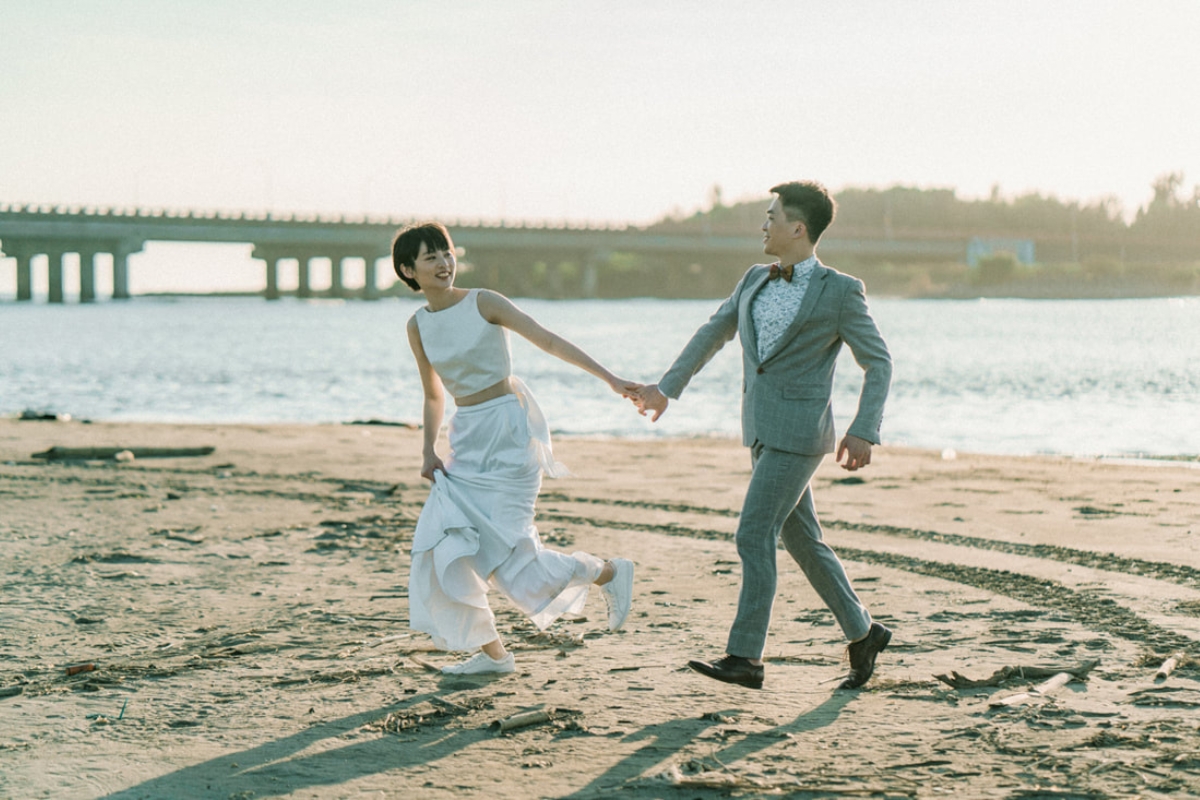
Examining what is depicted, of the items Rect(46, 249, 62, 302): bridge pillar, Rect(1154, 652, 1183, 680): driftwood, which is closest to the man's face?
Rect(1154, 652, 1183, 680): driftwood

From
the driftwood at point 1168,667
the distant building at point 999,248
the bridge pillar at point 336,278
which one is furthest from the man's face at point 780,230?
the distant building at point 999,248

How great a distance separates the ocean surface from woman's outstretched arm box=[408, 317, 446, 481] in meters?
14.8

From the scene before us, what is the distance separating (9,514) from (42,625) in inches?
157

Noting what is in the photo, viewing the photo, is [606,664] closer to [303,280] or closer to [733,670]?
[733,670]

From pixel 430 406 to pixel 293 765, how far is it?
66.1 inches

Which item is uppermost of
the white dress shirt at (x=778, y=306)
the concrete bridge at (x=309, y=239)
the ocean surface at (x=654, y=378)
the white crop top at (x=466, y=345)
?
the concrete bridge at (x=309, y=239)

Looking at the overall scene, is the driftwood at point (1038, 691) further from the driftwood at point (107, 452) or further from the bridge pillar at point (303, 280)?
the bridge pillar at point (303, 280)

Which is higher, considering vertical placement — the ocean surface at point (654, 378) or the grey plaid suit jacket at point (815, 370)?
the grey plaid suit jacket at point (815, 370)

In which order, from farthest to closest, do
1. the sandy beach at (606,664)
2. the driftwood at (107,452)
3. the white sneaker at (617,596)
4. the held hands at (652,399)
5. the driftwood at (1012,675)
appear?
1. the driftwood at (107,452)
2. the white sneaker at (617,596)
3. the held hands at (652,399)
4. the driftwood at (1012,675)
5. the sandy beach at (606,664)

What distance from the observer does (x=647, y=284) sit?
505 feet

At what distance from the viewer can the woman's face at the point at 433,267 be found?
5195 mm

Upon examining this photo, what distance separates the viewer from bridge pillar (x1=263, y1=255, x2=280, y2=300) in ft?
388

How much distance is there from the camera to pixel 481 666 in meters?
5.50

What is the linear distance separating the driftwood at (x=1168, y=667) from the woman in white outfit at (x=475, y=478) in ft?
7.68
